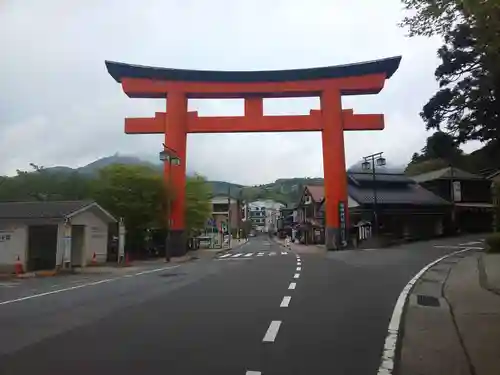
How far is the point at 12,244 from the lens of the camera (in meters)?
27.0

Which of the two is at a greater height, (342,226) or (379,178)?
(379,178)

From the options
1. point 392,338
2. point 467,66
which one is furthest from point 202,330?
point 467,66

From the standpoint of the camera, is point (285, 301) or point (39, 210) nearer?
point (285, 301)

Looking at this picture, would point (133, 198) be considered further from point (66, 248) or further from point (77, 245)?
point (66, 248)

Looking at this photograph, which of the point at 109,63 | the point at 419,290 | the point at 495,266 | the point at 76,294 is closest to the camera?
the point at 419,290

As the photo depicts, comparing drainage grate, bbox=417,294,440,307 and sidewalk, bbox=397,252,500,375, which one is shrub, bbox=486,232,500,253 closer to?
sidewalk, bbox=397,252,500,375

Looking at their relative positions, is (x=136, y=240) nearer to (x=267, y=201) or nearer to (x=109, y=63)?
(x=109, y=63)

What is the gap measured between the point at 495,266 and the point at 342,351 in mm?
12777

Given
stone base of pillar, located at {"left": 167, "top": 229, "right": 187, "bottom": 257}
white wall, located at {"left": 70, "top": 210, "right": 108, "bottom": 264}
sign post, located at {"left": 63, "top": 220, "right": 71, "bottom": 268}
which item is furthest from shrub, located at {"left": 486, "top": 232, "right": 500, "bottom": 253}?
white wall, located at {"left": 70, "top": 210, "right": 108, "bottom": 264}

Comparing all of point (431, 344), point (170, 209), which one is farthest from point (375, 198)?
point (431, 344)

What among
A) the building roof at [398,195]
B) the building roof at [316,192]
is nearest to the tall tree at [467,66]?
the building roof at [398,195]

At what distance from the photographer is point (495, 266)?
16688mm

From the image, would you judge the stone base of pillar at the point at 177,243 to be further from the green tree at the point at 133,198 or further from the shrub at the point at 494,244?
the shrub at the point at 494,244

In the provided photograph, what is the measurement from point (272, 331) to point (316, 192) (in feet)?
184
